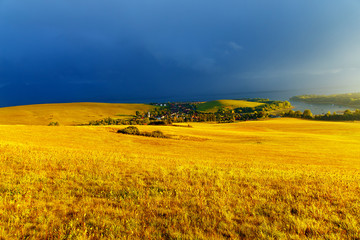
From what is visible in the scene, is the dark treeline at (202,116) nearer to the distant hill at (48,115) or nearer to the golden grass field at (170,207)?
the distant hill at (48,115)

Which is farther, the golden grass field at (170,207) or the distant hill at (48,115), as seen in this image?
the distant hill at (48,115)

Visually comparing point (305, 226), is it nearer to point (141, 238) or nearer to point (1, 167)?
point (141, 238)

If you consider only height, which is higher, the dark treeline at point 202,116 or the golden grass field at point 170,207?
the golden grass field at point 170,207

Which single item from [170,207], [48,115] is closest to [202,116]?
[48,115]

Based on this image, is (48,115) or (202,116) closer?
(48,115)

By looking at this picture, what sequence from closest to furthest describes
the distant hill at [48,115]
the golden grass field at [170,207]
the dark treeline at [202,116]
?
the golden grass field at [170,207], the distant hill at [48,115], the dark treeline at [202,116]

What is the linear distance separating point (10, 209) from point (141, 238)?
455cm

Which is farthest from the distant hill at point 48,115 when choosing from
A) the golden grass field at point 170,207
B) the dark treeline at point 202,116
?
the golden grass field at point 170,207

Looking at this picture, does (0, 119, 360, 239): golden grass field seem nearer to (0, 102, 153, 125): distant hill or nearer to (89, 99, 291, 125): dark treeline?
(89, 99, 291, 125): dark treeline

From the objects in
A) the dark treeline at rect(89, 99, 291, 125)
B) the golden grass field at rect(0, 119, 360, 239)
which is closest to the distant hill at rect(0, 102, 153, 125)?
the dark treeline at rect(89, 99, 291, 125)

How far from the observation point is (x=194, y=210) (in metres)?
5.48

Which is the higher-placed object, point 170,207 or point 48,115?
point 48,115

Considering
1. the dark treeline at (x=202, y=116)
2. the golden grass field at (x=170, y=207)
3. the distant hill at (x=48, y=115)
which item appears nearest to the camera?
the golden grass field at (x=170, y=207)

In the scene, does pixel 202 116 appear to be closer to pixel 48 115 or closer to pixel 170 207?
pixel 48 115
